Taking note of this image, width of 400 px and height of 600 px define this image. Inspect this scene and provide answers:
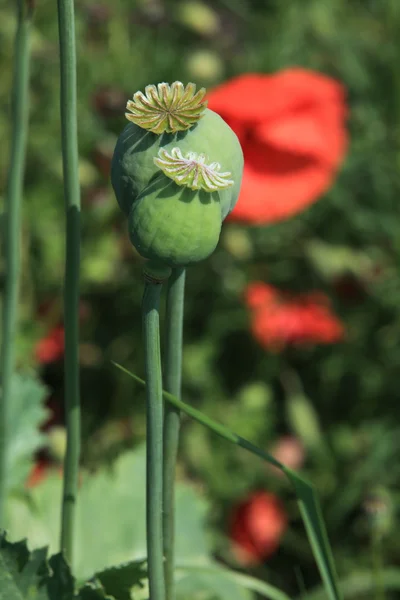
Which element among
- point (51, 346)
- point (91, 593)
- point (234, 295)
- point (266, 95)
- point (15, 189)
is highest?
point (266, 95)

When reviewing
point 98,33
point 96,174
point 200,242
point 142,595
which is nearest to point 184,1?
point 98,33

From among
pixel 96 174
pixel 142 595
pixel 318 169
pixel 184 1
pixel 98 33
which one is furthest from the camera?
pixel 98 33

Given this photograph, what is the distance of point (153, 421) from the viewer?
387 millimetres

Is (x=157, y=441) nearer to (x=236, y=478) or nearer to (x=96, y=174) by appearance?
(x=96, y=174)

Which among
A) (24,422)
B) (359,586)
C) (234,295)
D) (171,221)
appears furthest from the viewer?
(234,295)

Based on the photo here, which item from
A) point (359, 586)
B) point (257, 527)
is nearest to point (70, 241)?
point (359, 586)

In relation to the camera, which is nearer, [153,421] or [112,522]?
[153,421]

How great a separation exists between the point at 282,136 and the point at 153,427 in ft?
3.41

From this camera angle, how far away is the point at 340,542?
137cm

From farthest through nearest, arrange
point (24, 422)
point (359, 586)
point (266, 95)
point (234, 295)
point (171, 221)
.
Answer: point (234, 295)
point (266, 95)
point (359, 586)
point (24, 422)
point (171, 221)

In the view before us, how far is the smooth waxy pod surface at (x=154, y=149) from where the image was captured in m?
0.37

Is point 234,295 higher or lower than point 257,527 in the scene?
higher

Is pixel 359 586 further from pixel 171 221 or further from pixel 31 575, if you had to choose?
pixel 171 221

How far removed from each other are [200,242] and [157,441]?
10 centimetres
